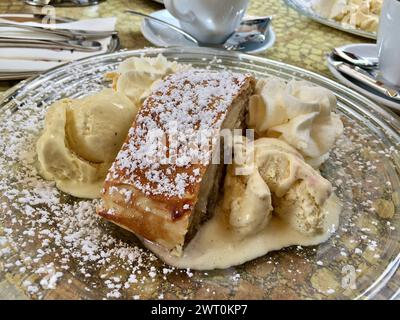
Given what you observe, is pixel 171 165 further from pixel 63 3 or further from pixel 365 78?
pixel 63 3

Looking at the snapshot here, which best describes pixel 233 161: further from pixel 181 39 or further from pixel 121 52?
pixel 181 39

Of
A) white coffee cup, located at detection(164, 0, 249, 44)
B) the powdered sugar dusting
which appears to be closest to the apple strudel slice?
the powdered sugar dusting

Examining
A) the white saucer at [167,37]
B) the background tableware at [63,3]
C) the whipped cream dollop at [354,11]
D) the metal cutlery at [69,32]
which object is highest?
the whipped cream dollop at [354,11]

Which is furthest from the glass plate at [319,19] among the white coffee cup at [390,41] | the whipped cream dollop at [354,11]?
the white coffee cup at [390,41]

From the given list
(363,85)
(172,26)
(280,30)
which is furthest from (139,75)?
(280,30)

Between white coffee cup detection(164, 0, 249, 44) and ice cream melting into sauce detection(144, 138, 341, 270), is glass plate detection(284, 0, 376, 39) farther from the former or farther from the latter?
ice cream melting into sauce detection(144, 138, 341, 270)

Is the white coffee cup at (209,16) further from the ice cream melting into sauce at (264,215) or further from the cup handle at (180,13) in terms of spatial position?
the ice cream melting into sauce at (264,215)
